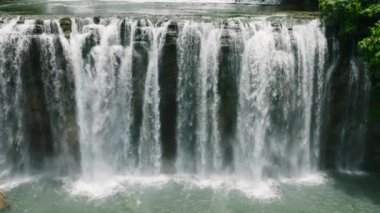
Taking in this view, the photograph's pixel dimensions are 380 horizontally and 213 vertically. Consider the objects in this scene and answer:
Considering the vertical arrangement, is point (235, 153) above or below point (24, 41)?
below

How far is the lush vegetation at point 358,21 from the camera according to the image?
14.6 meters

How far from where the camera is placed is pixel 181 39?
51.8 feet

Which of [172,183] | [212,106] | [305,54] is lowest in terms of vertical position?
[172,183]

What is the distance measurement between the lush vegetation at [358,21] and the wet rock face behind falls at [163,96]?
551 millimetres

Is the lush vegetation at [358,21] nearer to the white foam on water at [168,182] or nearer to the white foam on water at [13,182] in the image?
the white foam on water at [168,182]

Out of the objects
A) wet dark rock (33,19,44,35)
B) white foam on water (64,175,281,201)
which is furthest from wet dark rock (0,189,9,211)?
wet dark rock (33,19,44,35)

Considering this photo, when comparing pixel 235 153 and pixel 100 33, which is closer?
pixel 100 33

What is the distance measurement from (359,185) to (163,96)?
676cm

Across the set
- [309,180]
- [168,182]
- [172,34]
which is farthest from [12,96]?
[309,180]

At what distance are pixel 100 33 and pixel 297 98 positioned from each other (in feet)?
21.5

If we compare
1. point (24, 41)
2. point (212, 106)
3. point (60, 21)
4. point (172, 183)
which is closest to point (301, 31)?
point (212, 106)

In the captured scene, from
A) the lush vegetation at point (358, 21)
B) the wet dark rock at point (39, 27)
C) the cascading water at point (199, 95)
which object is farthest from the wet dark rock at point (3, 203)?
the lush vegetation at point (358, 21)

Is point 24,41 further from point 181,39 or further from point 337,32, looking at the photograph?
point 337,32

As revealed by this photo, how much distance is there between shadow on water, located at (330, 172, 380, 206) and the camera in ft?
49.8
